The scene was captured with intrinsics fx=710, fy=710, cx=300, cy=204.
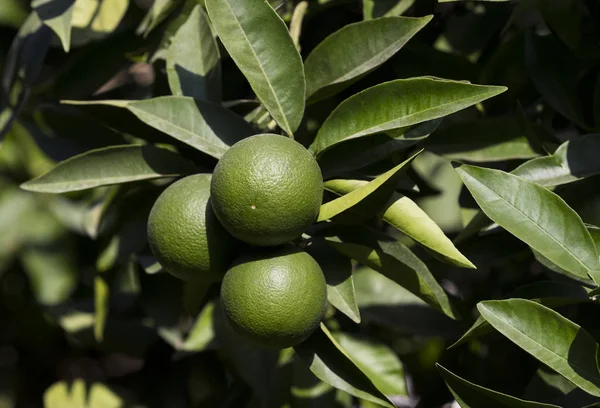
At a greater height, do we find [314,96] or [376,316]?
[314,96]

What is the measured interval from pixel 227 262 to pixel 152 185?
0.42 meters

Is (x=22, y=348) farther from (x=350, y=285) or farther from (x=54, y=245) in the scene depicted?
(x=350, y=285)

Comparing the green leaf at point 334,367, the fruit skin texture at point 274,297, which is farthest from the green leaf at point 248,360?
the fruit skin texture at point 274,297

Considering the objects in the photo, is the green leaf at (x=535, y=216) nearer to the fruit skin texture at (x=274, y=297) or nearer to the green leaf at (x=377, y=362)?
the fruit skin texture at (x=274, y=297)

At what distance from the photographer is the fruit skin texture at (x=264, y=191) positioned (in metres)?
0.93

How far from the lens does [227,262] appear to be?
1.05 m

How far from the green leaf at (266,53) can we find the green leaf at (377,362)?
52 centimetres

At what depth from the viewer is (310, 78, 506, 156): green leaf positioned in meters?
0.92

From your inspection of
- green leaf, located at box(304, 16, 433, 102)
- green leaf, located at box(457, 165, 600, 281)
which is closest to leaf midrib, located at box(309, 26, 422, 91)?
green leaf, located at box(304, 16, 433, 102)

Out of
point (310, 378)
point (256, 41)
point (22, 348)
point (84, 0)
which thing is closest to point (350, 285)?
point (256, 41)

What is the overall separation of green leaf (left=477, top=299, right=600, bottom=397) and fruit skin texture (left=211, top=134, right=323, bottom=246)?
27 cm

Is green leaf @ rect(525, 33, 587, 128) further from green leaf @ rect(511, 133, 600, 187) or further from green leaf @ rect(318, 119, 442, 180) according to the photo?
green leaf @ rect(318, 119, 442, 180)

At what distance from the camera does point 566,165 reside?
3.63 feet

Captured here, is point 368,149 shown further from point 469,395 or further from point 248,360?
point 248,360
